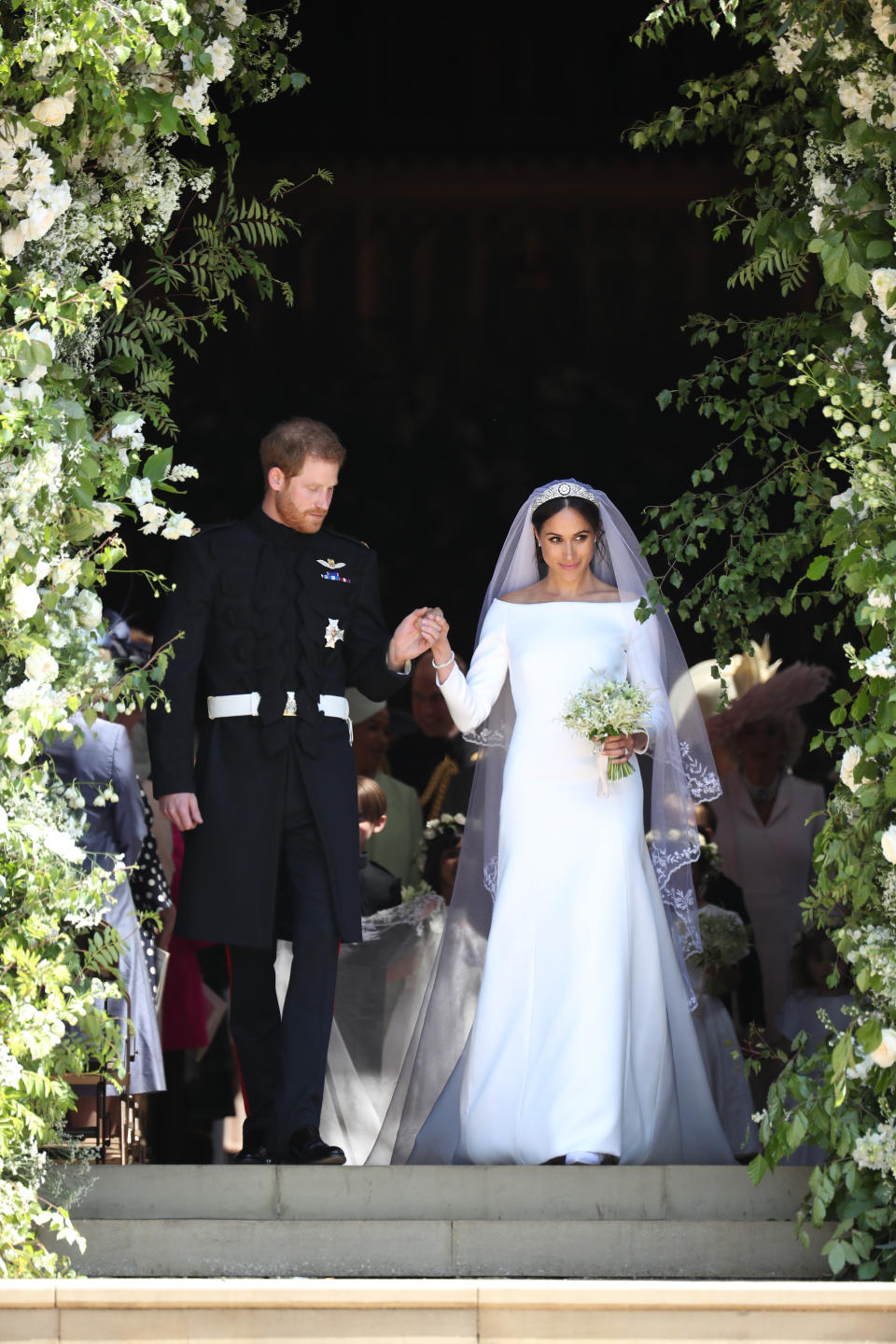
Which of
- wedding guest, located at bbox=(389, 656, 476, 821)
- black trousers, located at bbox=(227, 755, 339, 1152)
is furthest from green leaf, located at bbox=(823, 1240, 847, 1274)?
wedding guest, located at bbox=(389, 656, 476, 821)

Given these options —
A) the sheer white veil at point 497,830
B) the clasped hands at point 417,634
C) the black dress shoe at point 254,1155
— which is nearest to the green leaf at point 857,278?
the sheer white veil at point 497,830

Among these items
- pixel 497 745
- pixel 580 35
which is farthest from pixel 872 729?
pixel 580 35

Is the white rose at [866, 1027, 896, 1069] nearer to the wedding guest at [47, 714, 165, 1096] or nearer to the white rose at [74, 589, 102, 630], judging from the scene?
the white rose at [74, 589, 102, 630]

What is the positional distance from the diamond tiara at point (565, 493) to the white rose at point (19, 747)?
2.05 metres

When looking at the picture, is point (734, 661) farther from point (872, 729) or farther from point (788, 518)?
point (872, 729)

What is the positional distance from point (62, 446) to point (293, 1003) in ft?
5.59

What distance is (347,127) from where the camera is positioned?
7.38m

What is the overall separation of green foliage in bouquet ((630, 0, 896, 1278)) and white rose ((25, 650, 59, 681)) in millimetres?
1947

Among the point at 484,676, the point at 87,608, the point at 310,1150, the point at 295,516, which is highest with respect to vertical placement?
the point at 295,516

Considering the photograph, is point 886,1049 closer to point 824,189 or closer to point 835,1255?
point 835,1255

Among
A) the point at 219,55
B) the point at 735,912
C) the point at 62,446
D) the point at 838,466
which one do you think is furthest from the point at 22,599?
the point at 735,912

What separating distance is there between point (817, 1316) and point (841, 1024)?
104 inches

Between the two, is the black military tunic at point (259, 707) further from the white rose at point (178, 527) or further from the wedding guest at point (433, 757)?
the wedding guest at point (433, 757)

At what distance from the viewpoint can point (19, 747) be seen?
14.4 feet
